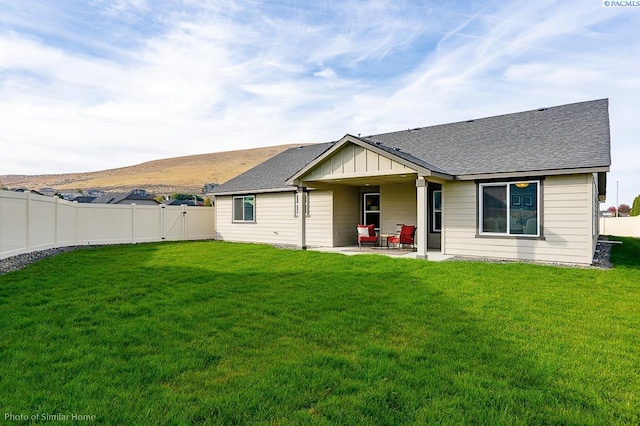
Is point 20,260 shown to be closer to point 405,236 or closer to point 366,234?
point 366,234

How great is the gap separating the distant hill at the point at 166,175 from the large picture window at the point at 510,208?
193 ft

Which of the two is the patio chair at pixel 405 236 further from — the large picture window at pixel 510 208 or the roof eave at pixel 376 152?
the roof eave at pixel 376 152

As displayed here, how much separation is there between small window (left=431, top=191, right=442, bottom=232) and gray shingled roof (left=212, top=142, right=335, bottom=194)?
17.4ft

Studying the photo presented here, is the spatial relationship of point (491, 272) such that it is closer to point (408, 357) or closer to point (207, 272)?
point (408, 357)

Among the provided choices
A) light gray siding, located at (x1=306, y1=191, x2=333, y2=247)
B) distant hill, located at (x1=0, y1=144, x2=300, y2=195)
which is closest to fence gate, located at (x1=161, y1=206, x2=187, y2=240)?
light gray siding, located at (x1=306, y1=191, x2=333, y2=247)

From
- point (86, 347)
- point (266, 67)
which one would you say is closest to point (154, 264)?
point (86, 347)

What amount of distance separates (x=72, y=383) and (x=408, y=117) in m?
23.8

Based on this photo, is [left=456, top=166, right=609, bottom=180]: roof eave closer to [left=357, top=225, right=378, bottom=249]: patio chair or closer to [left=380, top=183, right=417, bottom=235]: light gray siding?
[left=380, top=183, right=417, bottom=235]: light gray siding

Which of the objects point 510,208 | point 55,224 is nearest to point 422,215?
point 510,208

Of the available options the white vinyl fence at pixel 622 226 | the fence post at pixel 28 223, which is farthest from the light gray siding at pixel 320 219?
the white vinyl fence at pixel 622 226

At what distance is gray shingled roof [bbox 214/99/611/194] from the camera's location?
406 inches

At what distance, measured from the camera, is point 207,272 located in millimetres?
8664

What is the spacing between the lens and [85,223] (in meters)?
15.4

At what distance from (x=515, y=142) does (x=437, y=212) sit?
3378mm
